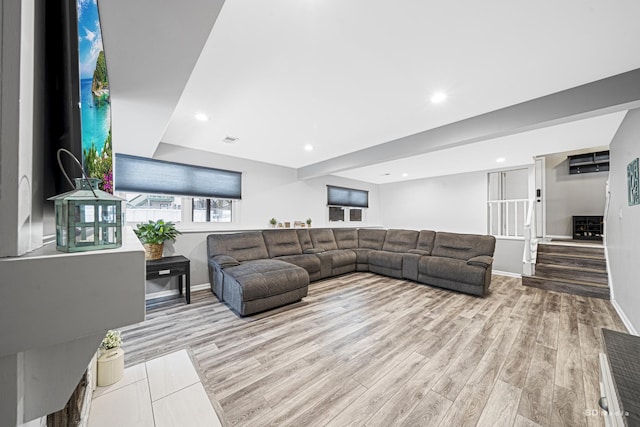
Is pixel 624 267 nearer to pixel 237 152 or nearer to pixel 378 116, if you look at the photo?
pixel 378 116

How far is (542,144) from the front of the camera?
12.3 feet

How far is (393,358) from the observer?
2.08 meters

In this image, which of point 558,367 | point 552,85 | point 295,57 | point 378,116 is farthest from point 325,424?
point 552,85

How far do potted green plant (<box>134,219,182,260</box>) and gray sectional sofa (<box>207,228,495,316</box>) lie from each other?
0.64 metres

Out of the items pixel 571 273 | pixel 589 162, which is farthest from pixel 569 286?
pixel 589 162

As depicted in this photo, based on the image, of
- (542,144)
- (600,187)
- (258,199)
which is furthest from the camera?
(600,187)

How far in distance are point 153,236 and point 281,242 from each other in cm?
205

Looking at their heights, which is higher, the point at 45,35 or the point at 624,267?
the point at 45,35

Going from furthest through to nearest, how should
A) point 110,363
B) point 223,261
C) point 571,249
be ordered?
point 571,249
point 223,261
point 110,363

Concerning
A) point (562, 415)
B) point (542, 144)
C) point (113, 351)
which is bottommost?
point (562, 415)

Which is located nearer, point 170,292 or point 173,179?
point 170,292

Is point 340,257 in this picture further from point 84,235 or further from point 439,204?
point 84,235

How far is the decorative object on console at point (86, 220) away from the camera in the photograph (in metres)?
0.62

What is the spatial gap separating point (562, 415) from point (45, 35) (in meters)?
3.06
